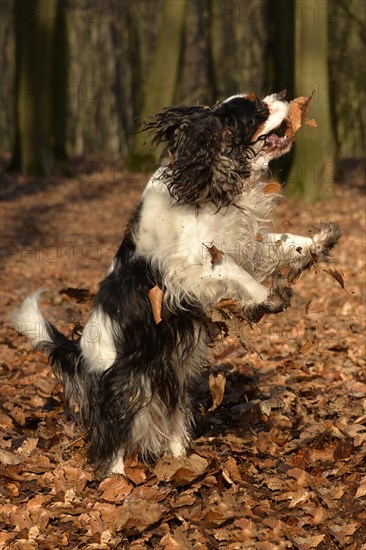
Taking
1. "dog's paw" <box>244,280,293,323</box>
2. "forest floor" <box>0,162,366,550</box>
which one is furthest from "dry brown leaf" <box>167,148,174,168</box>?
"forest floor" <box>0,162,366,550</box>

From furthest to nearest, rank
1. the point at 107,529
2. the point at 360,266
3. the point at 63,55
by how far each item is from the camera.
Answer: the point at 63,55 → the point at 360,266 → the point at 107,529

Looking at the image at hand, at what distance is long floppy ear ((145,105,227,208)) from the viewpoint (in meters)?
4.62

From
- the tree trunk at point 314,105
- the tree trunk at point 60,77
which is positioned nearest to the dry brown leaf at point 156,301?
the tree trunk at point 314,105

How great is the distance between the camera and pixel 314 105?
583 inches

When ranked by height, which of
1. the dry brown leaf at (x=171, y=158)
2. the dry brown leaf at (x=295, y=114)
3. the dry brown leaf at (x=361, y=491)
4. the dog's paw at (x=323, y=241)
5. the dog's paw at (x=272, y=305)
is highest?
the dry brown leaf at (x=295, y=114)

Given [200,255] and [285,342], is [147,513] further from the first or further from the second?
[285,342]

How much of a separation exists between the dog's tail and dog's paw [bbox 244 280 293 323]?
3.75ft

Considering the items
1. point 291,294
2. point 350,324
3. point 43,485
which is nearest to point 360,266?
point 350,324

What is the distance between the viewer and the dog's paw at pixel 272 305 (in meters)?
4.77

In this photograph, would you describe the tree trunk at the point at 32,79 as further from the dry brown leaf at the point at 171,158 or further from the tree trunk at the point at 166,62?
the dry brown leaf at the point at 171,158

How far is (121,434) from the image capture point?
4.89 metres

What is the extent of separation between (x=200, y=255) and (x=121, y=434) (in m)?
1.25

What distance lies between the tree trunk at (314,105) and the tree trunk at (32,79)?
278 inches

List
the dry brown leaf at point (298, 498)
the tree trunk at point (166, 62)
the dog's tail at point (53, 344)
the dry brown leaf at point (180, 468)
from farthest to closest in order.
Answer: the tree trunk at point (166, 62)
the dog's tail at point (53, 344)
the dry brown leaf at point (180, 468)
the dry brown leaf at point (298, 498)
